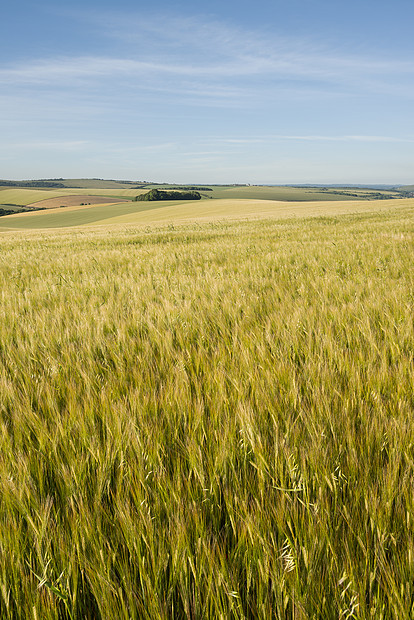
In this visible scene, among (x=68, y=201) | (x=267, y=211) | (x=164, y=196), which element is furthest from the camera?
(x=68, y=201)

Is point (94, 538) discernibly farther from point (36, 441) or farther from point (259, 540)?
point (36, 441)

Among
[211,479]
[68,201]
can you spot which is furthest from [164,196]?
[211,479]

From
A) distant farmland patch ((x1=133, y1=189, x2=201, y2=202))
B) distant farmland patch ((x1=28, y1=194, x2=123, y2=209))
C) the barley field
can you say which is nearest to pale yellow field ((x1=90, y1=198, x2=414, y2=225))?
the barley field

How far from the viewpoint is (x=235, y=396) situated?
5.07ft

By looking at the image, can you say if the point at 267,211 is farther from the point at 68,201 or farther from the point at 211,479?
the point at 68,201

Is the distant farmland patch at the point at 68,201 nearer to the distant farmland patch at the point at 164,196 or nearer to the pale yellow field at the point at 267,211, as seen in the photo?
the distant farmland patch at the point at 164,196

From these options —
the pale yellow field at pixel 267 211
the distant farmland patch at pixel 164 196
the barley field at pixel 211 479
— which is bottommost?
the barley field at pixel 211 479

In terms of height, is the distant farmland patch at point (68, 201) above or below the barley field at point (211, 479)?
above

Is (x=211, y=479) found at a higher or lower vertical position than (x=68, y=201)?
lower

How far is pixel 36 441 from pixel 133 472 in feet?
1.69

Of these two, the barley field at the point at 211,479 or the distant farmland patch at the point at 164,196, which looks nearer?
the barley field at the point at 211,479

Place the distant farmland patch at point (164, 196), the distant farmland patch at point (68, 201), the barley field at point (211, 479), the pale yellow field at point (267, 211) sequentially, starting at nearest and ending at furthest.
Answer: the barley field at point (211, 479), the pale yellow field at point (267, 211), the distant farmland patch at point (68, 201), the distant farmland patch at point (164, 196)

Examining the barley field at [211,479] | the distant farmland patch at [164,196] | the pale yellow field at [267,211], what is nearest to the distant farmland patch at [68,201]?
the distant farmland patch at [164,196]

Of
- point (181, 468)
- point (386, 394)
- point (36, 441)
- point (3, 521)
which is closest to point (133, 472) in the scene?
point (181, 468)
